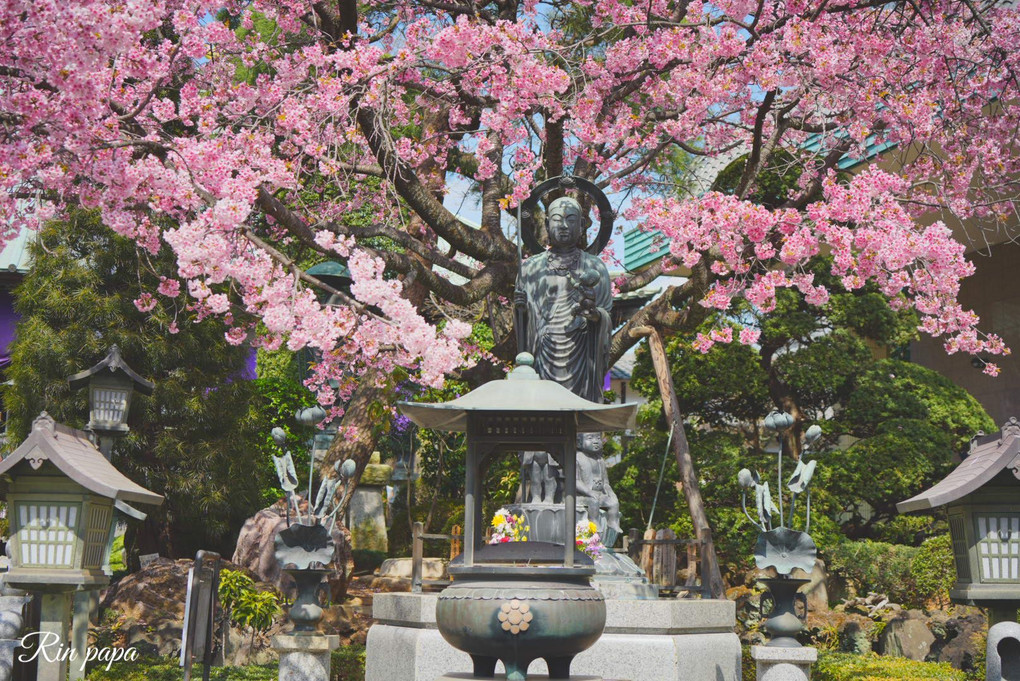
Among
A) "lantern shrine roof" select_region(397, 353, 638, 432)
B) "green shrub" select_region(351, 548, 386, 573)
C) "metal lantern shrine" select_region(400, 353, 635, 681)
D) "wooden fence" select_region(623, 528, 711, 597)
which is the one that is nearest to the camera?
"metal lantern shrine" select_region(400, 353, 635, 681)

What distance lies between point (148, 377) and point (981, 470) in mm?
11067

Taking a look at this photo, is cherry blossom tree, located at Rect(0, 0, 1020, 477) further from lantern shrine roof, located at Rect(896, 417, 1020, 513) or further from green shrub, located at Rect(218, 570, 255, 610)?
lantern shrine roof, located at Rect(896, 417, 1020, 513)

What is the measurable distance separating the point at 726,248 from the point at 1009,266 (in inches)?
293

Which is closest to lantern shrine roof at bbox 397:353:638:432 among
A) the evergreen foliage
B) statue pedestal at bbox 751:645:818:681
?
statue pedestal at bbox 751:645:818:681

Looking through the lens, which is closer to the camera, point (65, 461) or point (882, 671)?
point (65, 461)

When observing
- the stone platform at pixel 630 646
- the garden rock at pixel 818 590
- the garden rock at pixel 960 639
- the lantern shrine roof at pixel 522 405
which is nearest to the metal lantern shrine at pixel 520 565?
the lantern shrine roof at pixel 522 405

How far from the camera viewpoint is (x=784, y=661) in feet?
25.1

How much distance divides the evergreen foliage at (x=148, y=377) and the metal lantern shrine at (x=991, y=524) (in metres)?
9.92

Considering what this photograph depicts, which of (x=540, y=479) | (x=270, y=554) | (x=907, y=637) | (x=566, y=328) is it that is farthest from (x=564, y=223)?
(x=907, y=637)

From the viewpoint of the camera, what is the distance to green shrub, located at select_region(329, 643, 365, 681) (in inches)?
364

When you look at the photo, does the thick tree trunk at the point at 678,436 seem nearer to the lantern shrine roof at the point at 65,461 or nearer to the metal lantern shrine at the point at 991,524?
the metal lantern shrine at the point at 991,524

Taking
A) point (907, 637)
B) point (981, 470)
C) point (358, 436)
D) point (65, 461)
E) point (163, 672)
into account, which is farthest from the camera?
point (358, 436)

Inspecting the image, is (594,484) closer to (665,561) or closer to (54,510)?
(665,561)

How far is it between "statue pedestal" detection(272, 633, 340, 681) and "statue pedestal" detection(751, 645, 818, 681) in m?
3.25
